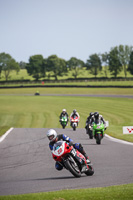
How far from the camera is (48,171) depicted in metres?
12.2

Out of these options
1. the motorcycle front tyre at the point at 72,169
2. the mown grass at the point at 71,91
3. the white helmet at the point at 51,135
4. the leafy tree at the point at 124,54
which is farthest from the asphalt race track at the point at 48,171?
the leafy tree at the point at 124,54

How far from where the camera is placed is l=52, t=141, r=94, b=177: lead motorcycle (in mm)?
10156

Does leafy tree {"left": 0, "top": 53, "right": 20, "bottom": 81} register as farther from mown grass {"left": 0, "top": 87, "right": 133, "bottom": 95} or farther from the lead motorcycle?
the lead motorcycle

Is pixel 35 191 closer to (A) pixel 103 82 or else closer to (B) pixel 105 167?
(B) pixel 105 167

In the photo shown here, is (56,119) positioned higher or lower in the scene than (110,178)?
lower

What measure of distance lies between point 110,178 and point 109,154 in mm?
5154

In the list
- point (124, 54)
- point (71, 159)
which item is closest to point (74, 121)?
point (71, 159)

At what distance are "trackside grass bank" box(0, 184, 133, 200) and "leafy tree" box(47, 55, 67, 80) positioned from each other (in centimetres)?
16663

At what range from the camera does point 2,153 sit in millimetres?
16766

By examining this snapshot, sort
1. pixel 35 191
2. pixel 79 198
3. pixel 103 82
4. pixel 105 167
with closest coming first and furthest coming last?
pixel 79 198 < pixel 35 191 < pixel 105 167 < pixel 103 82

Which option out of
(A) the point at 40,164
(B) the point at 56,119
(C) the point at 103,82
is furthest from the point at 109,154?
(C) the point at 103,82

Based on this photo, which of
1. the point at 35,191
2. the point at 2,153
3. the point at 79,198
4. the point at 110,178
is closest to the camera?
the point at 79,198

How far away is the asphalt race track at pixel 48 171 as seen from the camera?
9.57 m

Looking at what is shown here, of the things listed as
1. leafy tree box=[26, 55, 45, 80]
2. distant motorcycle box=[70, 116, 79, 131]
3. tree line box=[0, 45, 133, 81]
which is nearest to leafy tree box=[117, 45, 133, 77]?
tree line box=[0, 45, 133, 81]
